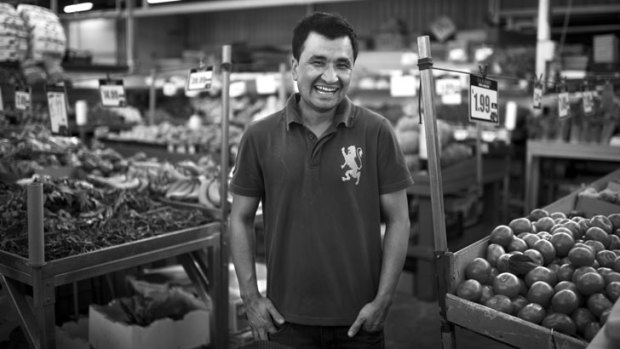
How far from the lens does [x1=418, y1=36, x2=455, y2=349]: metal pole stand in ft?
7.57

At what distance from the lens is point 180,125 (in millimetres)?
8961

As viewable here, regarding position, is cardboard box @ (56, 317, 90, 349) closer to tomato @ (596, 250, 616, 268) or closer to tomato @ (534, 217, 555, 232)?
tomato @ (534, 217, 555, 232)

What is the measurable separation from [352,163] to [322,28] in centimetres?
50

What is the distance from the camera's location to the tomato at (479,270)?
2469mm

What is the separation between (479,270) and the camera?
247 centimetres

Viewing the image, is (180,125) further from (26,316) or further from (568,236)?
(568,236)

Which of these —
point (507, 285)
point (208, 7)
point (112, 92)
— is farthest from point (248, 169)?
point (208, 7)

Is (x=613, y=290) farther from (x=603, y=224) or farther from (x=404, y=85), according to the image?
(x=404, y=85)

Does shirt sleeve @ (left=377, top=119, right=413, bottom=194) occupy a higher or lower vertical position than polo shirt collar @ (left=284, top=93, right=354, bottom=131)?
lower

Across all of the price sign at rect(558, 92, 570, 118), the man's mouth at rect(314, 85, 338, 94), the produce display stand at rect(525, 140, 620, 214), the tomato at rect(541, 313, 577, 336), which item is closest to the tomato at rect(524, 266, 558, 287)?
Result: the tomato at rect(541, 313, 577, 336)

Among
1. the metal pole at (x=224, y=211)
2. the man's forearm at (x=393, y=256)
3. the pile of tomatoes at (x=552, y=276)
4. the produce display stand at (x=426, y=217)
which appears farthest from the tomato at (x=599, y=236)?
the produce display stand at (x=426, y=217)

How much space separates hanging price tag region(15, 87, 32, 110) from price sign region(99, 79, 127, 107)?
52 centimetres

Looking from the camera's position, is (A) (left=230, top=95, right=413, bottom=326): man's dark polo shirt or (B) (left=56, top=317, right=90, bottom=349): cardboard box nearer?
(A) (left=230, top=95, right=413, bottom=326): man's dark polo shirt

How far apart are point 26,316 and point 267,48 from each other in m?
9.01
